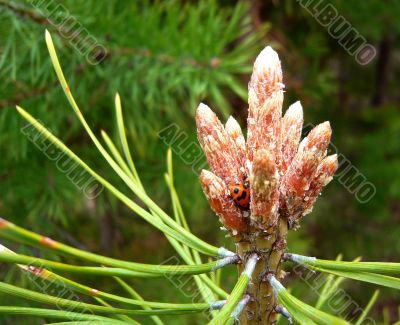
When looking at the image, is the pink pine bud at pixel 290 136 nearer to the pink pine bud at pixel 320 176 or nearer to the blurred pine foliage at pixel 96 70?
the pink pine bud at pixel 320 176

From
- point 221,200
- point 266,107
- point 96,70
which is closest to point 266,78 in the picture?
point 266,107

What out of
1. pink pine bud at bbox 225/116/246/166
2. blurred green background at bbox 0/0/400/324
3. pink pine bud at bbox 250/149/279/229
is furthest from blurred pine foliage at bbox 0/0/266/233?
pink pine bud at bbox 250/149/279/229

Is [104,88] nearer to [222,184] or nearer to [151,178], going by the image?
[151,178]

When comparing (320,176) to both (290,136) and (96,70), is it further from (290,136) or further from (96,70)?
(96,70)

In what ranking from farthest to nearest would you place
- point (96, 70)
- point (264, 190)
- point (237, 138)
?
point (96, 70) → point (237, 138) → point (264, 190)

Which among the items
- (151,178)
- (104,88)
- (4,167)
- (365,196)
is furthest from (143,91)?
(365,196)

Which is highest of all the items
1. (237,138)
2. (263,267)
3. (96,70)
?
(96,70)
